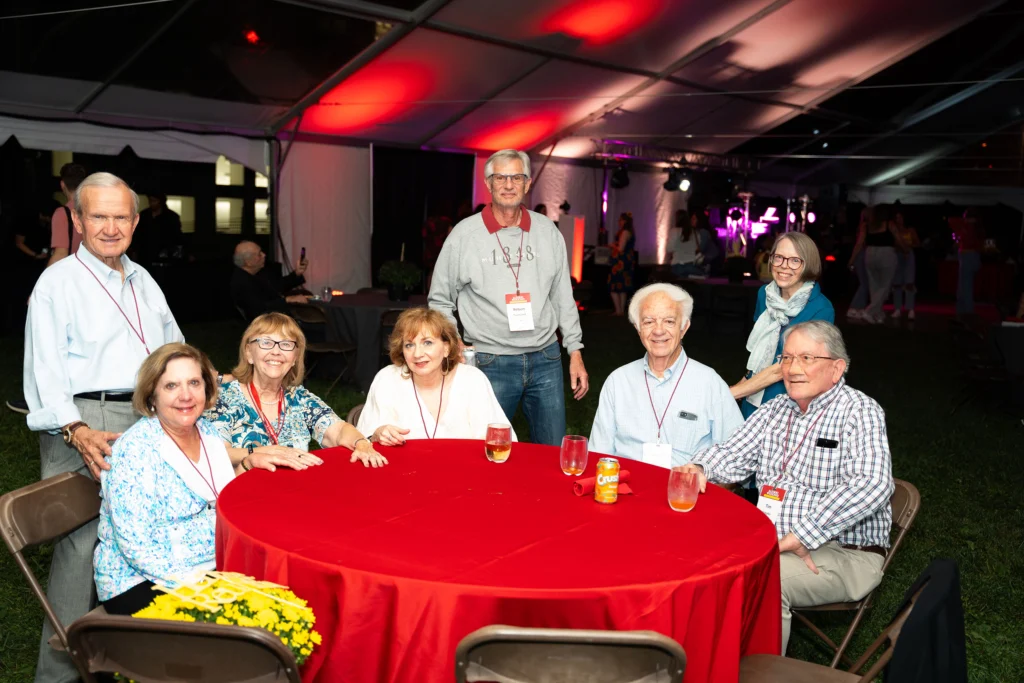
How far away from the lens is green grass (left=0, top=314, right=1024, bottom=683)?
331cm

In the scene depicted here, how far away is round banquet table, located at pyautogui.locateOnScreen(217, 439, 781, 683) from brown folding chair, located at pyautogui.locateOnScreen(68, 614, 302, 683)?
0.22 m

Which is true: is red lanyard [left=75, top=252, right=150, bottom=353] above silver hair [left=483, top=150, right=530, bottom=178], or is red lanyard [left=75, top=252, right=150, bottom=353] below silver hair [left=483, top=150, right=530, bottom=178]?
below

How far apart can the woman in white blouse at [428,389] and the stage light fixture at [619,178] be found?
12793mm

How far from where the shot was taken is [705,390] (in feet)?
10.7

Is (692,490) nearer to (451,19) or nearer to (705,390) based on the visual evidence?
(705,390)

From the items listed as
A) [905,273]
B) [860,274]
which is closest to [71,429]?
[860,274]

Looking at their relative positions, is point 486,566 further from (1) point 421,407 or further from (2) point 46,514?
(1) point 421,407

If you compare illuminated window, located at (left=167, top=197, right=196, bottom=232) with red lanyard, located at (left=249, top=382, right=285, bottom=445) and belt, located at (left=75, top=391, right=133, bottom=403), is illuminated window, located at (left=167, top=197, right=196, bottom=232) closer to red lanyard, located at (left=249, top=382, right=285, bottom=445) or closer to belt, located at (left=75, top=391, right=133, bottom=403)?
red lanyard, located at (left=249, top=382, right=285, bottom=445)

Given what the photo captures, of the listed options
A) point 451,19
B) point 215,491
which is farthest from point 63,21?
point 215,491

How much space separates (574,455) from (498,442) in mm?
251

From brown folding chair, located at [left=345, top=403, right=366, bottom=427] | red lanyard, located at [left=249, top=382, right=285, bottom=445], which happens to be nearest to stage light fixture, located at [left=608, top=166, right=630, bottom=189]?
brown folding chair, located at [left=345, top=403, right=366, bottom=427]

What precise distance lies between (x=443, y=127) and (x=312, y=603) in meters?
10.4

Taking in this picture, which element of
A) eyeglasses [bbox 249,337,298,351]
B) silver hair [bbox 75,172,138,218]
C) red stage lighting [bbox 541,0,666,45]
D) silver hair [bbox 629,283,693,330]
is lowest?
eyeglasses [bbox 249,337,298,351]

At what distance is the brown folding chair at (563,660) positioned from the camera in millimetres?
1619
